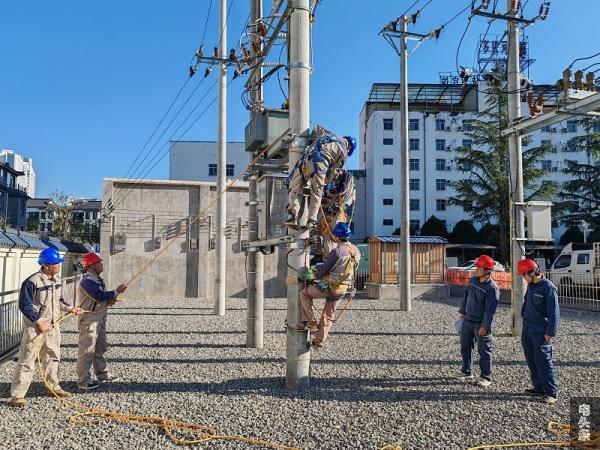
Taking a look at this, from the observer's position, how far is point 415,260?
24469 mm

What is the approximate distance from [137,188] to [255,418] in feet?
63.8

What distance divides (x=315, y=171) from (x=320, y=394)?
125 inches

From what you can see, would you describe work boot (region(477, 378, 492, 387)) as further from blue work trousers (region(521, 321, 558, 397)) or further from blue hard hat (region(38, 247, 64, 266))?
blue hard hat (region(38, 247, 64, 266))

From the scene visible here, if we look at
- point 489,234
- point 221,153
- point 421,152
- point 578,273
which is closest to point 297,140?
point 221,153

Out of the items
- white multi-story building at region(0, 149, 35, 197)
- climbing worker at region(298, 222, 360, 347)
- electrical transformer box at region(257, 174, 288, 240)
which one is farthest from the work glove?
white multi-story building at region(0, 149, 35, 197)

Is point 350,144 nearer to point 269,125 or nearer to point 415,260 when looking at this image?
point 269,125

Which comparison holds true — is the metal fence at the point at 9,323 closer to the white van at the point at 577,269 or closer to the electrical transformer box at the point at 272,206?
the electrical transformer box at the point at 272,206

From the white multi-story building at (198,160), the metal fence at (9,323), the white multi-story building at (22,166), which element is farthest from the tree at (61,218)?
the white multi-story building at (22,166)

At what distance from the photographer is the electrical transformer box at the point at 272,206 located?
347 inches

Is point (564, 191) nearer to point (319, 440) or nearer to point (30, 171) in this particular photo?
point (319, 440)

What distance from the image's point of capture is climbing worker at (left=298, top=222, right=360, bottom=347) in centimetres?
750

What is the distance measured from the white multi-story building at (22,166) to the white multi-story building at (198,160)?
267 feet

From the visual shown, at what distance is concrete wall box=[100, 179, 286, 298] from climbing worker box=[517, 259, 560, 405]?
17.9m

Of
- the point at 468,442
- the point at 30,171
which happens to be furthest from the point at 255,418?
the point at 30,171
